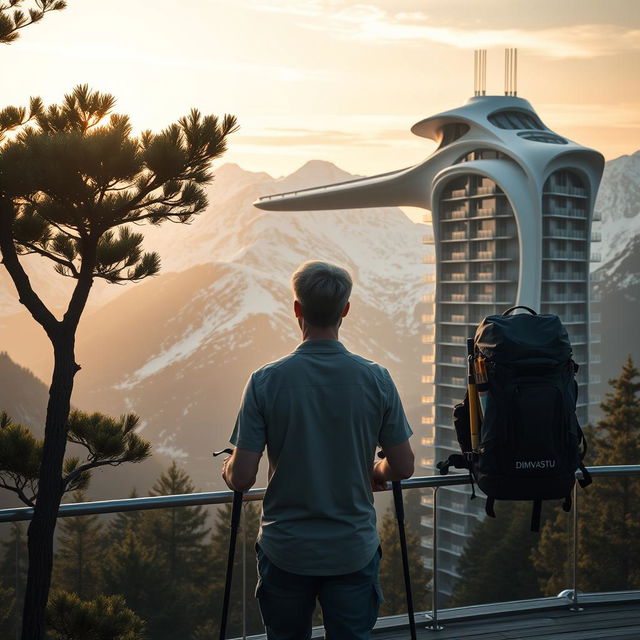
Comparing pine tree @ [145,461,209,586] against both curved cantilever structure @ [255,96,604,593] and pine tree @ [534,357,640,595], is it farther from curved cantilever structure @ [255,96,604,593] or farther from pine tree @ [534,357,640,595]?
curved cantilever structure @ [255,96,604,593]

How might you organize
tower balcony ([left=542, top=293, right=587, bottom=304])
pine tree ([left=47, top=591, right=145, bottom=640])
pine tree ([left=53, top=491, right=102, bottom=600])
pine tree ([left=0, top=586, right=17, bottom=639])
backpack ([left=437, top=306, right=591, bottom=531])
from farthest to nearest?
1. tower balcony ([left=542, top=293, right=587, bottom=304])
2. pine tree ([left=53, top=491, right=102, bottom=600])
3. pine tree ([left=47, top=591, right=145, bottom=640])
4. pine tree ([left=0, top=586, right=17, bottom=639])
5. backpack ([left=437, top=306, right=591, bottom=531])

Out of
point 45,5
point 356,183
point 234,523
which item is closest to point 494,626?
point 234,523

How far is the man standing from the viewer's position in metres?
2.39

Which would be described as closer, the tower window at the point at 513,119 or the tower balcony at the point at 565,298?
the tower balcony at the point at 565,298

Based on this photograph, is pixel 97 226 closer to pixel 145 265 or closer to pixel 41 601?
pixel 145 265

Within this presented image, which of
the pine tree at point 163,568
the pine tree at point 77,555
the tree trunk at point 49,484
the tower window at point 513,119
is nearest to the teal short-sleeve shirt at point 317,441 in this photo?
the tree trunk at point 49,484

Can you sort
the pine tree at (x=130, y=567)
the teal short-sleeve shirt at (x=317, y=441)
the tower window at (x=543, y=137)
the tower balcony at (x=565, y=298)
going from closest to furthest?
1. the teal short-sleeve shirt at (x=317, y=441)
2. the pine tree at (x=130, y=567)
3. the tower window at (x=543, y=137)
4. the tower balcony at (x=565, y=298)

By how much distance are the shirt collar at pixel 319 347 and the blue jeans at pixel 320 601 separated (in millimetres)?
611

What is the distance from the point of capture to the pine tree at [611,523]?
10.7m

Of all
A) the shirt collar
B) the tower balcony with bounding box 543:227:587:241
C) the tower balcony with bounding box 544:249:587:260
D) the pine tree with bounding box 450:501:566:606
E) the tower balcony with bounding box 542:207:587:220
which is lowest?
the pine tree with bounding box 450:501:566:606

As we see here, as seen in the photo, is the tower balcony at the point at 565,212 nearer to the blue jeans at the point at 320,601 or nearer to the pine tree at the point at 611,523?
the pine tree at the point at 611,523

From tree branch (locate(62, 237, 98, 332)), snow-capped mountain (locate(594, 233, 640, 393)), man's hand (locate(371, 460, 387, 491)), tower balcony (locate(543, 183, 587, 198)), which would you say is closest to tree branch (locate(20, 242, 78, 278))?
tree branch (locate(62, 237, 98, 332))

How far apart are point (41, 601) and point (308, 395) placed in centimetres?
329

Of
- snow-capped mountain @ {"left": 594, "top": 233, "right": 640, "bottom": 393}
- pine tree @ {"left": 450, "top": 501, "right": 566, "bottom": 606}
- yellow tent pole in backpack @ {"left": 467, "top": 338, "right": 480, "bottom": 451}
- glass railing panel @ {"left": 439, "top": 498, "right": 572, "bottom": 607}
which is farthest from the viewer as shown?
snow-capped mountain @ {"left": 594, "top": 233, "right": 640, "bottom": 393}
